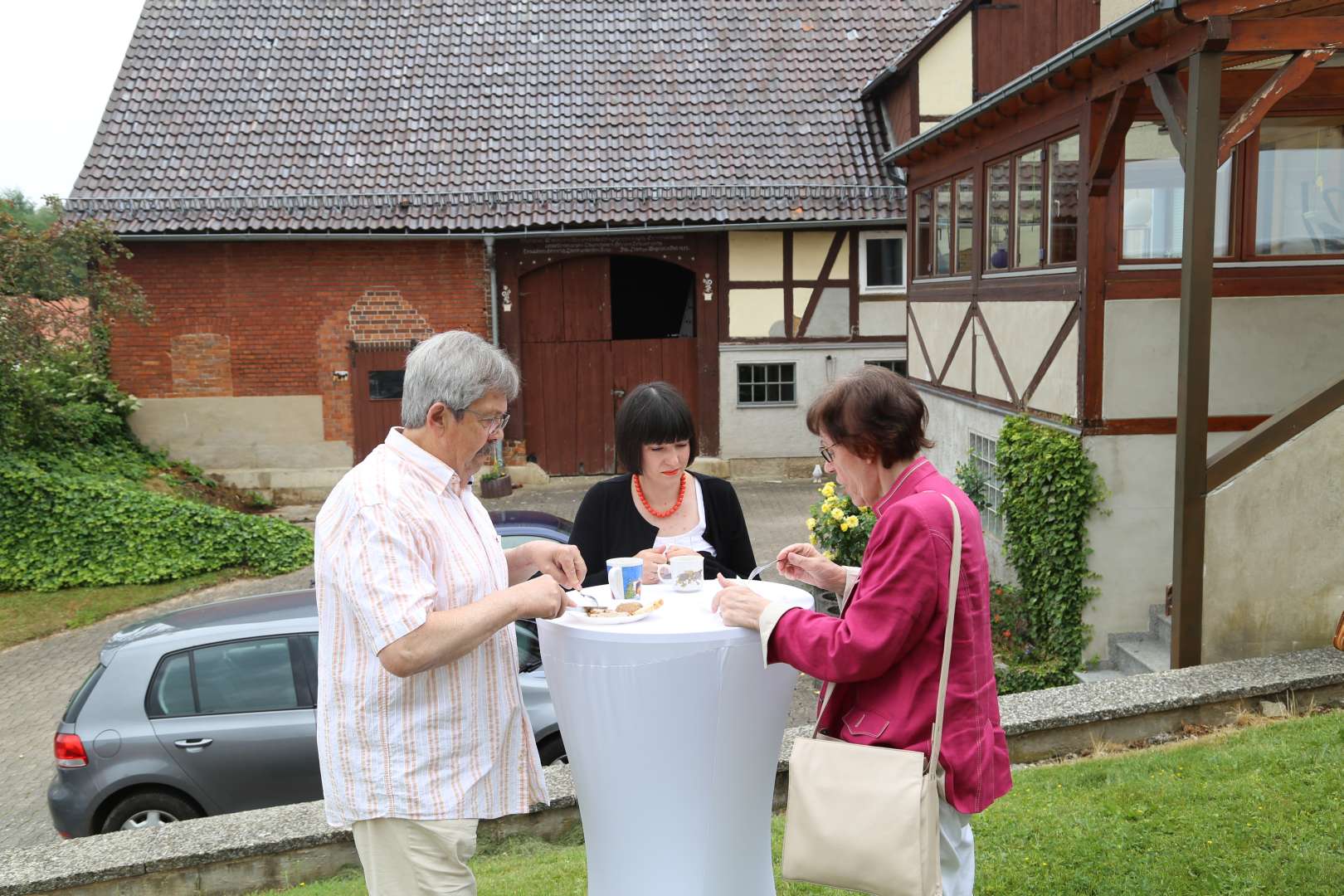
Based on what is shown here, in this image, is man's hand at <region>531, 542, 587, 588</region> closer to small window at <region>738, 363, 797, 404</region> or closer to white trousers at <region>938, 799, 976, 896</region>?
white trousers at <region>938, 799, 976, 896</region>

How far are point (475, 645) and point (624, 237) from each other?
14.3 meters

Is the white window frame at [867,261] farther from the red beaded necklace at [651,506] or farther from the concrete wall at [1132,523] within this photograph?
the red beaded necklace at [651,506]

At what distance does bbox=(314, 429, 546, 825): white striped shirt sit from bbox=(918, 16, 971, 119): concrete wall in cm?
1289

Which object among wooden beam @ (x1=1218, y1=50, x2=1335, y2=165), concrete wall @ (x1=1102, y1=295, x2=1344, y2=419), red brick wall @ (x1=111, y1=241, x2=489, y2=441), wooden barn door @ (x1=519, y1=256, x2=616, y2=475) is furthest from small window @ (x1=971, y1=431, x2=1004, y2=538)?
red brick wall @ (x1=111, y1=241, x2=489, y2=441)

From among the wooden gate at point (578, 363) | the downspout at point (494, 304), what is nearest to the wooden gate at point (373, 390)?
the downspout at point (494, 304)

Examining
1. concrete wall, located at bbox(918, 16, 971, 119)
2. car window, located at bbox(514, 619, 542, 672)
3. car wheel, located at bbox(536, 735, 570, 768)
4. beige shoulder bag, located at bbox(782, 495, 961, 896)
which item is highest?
concrete wall, located at bbox(918, 16, 971, 119)

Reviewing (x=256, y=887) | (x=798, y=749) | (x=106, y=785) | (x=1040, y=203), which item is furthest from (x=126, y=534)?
(x=798, y=749)

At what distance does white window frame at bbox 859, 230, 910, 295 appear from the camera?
16.5 metres

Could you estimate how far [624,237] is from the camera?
16.5 metres

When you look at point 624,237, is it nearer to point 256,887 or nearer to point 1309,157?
point 1309,157

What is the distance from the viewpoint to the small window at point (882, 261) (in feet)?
54.1

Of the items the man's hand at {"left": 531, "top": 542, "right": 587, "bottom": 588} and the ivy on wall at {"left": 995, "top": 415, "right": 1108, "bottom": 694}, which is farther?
the ivy on wall at {"left": 995, "top": 415, "right": 1108, "bottom": 694}

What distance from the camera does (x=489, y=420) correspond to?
2.82m

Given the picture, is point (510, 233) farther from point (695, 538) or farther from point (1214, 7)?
point (695, 538)
